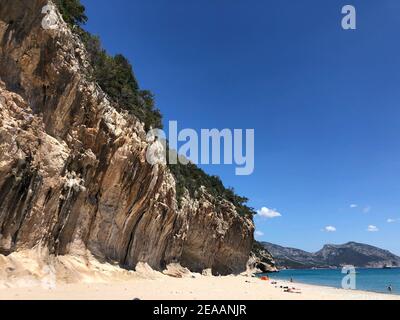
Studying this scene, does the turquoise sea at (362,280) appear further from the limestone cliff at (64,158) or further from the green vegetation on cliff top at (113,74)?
the green vegetation on cliff top at (113,74)

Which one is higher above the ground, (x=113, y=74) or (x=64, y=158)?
(x=113, y=74)

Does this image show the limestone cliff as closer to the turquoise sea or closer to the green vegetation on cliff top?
the green vegetation on cliff top

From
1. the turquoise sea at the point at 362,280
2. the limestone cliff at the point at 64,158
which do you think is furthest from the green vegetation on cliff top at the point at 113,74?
the turquoise sea at the point at 362,280

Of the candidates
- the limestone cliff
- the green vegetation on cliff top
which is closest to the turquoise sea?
the limestone cliff

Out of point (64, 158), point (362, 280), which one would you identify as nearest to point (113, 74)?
point (64, 158)

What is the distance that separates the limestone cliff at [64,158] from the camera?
13938mm

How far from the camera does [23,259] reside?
44.3ft

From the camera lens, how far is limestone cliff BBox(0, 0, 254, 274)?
45.7ft

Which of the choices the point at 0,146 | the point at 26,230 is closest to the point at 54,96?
the point at 0,146

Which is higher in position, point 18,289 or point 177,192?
point 177,192

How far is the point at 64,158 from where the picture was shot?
53.2 ft

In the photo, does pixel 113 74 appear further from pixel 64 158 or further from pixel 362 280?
pixel 362 280
